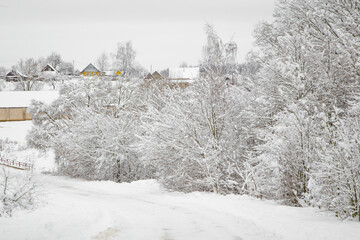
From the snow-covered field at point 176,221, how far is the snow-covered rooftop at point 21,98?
4237 cm

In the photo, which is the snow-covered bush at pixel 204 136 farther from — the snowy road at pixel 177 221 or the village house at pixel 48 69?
the village house at pixel 48 69

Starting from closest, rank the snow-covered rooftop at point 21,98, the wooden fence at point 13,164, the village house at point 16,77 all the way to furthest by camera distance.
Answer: the wooden fence at point 13,164
the snow-covered rooftop at point 21,98
the village house at point 16,77

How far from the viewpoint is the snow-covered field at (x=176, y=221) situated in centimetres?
705

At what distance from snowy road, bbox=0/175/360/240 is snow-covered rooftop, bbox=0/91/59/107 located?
42.4 metres

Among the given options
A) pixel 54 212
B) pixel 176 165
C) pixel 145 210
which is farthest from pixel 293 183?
pixel 54 212

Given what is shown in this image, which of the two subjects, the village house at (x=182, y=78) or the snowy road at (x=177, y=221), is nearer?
the snowy road at (x=177, y=221)

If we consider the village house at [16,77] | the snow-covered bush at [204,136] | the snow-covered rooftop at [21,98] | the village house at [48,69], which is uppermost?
the village house at [48,69]

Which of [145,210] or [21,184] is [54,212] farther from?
[145,210]

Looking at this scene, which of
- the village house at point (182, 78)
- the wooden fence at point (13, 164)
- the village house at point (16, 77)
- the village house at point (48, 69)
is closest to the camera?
the wooden fence at point (13, 164)

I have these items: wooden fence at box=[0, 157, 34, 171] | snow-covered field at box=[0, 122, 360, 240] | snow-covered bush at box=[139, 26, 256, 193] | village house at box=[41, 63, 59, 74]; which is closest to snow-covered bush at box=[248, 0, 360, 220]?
snow-covered field at box=[0, 122, 360, 240]

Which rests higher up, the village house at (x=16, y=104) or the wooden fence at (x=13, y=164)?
the village house at (x=16, y=104)

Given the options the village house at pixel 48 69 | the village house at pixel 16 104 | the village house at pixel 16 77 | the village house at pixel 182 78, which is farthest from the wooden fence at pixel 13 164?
the village house at pixel 48 69

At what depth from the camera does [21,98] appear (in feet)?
172

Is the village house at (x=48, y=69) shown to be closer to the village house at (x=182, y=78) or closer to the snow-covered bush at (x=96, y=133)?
the village house at (x=182, y=78)
